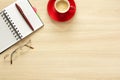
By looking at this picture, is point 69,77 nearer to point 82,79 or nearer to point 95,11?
point 82,79

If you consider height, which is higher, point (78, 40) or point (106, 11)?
point (106, 11)

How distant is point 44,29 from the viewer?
3.65ft

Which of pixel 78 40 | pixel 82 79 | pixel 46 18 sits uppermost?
pixel 46 18

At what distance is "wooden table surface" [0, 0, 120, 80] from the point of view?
1.08 meters

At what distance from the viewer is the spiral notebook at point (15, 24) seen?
111 centimetres

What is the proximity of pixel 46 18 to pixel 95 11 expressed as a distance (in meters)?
0.22

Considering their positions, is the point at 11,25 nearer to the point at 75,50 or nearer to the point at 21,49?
the point at 21,49

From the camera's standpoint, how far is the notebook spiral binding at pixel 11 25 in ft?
3.65

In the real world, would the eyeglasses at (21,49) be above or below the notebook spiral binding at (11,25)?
below

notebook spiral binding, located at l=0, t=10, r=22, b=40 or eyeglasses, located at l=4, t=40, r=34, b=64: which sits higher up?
notebook spiral binding, located at l=0, t=10, r=22, b=40

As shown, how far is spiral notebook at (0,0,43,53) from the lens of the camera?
3.64 feet

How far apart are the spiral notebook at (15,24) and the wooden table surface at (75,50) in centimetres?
3

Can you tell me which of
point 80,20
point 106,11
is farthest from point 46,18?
point 106,11

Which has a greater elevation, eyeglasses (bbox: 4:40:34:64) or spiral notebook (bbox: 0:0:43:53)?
spiral notebook (bbox: 0:0:43:53)
